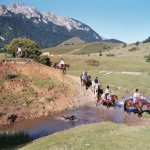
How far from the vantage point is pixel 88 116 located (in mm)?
37031

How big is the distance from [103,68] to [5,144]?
2043 inches

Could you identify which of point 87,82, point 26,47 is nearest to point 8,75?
point 87,82

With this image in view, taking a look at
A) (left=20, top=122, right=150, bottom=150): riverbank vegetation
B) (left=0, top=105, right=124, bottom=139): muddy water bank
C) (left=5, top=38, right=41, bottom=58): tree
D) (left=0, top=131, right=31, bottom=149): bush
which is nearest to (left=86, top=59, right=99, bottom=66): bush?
(left=5, top=38, right=41, bottom=58): tree

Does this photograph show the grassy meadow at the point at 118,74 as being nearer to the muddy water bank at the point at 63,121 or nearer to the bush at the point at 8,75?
the muddy water bank at the point at 63,121

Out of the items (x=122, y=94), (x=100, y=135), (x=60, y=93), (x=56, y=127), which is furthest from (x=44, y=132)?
(x=122, y=94)

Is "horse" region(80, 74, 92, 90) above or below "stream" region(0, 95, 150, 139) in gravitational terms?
above

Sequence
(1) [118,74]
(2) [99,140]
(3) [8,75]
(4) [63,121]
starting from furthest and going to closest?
(1) [118,74] → (3) [8,75] → (4) [63,121] → (2) [99,140]

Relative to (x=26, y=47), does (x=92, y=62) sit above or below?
below

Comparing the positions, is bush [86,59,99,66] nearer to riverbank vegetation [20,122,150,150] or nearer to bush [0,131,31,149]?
bush [0,131,31,149]

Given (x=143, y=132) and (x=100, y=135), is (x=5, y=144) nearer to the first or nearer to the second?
(x=100, y=135)

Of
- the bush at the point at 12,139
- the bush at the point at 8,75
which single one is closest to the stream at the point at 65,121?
the bush at the point at 12,139

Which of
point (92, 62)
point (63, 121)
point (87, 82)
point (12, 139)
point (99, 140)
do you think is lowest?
point (63, 121)

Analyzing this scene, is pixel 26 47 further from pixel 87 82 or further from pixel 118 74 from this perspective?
pixel 87 82

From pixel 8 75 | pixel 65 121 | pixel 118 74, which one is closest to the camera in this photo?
pixel 65 121
